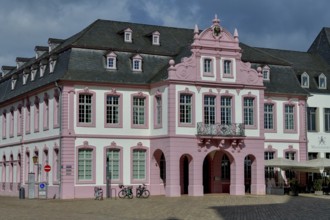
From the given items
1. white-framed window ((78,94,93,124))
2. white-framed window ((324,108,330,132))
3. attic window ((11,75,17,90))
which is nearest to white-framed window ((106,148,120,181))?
white-framed window ((78,94,93,124))

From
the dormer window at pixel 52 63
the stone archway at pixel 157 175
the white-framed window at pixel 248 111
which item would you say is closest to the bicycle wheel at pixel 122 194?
the stone archway at pixel 157 175

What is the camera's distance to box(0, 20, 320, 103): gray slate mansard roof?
174ft

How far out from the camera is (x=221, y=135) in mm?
52938

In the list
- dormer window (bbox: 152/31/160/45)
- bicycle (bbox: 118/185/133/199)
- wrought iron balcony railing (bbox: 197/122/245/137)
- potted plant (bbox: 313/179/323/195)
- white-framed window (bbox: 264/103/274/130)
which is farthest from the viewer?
white-framed window (bbox: 264/103/274/130)

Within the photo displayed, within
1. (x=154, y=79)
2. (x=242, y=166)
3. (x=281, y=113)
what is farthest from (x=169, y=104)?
(x=281, y=113)

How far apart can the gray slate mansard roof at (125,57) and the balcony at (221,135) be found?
15.8ft

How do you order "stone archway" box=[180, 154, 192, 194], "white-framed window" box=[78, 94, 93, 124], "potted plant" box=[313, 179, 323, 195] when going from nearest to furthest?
1. "white-framed window" box=[78, 94, 93, 124]
2. "stone archway" box=[180, 154, 192, 194]
3. "potted plant" box=[313, 179, 323, 195]

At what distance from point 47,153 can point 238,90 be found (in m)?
15.0

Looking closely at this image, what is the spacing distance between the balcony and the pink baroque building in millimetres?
79

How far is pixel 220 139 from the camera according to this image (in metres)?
53.1

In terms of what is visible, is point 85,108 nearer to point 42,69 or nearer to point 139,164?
point 139,164

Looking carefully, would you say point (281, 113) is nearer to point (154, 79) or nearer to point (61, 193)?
point (154, 79)

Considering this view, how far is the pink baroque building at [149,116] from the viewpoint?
51812mm

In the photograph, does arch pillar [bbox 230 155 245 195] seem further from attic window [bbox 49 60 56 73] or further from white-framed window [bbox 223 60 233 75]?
attic window [bbox 49 60 56 73]
